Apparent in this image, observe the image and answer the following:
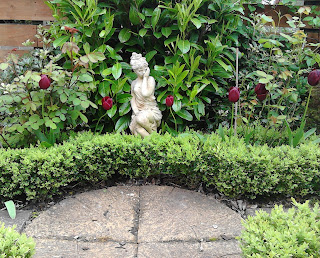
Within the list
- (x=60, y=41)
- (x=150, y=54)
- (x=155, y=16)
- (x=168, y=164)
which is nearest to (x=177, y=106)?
(x=150, y=54)

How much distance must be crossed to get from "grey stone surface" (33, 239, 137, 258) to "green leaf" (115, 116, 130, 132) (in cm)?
164

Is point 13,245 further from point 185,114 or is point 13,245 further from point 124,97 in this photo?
point 185,114

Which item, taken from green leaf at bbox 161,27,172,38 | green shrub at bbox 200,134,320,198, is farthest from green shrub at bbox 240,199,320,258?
green leaf at bbox 161,27,172,38

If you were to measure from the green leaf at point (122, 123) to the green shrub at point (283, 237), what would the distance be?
2298 millimetres

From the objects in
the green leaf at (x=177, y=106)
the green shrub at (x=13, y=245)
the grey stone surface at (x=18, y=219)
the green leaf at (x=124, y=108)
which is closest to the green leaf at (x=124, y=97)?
the green leaf at (x=124, y=108)

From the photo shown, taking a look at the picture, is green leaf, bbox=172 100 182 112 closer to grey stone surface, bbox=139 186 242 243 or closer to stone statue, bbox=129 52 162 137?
stone statue, bbox=129 52 162 137

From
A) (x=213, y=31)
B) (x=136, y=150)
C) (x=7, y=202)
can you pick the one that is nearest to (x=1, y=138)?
(x=7, y=202)

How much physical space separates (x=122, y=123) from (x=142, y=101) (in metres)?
0.43

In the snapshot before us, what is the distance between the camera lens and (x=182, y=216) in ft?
9.68

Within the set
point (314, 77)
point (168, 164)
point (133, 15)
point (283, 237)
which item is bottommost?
point (168, 164)

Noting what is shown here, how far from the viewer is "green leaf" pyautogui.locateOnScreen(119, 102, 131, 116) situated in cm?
398

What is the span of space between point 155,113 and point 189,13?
130cm

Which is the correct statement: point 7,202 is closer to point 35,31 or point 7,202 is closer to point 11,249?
point 11,249

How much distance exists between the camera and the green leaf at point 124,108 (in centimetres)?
398
